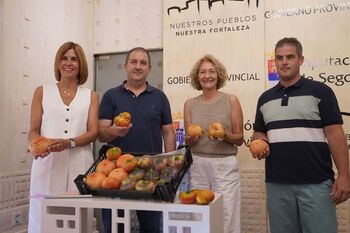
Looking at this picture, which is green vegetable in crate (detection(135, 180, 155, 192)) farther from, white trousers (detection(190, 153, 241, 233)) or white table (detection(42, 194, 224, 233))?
white trousers (detection(190, 153, 241, 233))

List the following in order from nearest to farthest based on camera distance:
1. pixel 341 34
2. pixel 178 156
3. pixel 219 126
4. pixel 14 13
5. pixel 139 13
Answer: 1. pixel 178 156
2. pixel 219 126
3. pixel 14 13
4. pixel 341 34
5. pixel 139 13

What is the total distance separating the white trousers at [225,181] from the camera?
224 centimetres

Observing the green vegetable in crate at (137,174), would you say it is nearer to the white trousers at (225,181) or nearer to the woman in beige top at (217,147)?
the woman in beige top at (217,147)

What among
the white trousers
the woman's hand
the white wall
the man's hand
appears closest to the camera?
the woman's hand

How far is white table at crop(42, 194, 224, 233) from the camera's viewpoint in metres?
1.16

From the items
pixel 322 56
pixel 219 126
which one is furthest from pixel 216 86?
pixel 322 56

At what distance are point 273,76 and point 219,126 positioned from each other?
1203mm

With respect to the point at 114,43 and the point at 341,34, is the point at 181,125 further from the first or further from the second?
the point at 341,34

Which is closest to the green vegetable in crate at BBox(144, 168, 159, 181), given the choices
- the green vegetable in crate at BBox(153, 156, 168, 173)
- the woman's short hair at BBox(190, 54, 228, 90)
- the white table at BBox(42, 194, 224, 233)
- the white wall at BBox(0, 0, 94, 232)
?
the green vegetable in crate at BBox(153, 156, 168, 173)

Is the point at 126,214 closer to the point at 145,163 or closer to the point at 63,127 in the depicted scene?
the point at 145,163

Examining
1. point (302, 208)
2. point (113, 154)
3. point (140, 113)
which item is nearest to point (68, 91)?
point (140, 113)

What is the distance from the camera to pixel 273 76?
3.07 m

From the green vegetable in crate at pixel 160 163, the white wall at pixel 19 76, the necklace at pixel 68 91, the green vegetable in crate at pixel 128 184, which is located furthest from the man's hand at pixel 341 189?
the white wall at pixel 19 76

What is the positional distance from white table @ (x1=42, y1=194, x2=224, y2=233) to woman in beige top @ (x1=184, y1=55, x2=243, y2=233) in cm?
92
